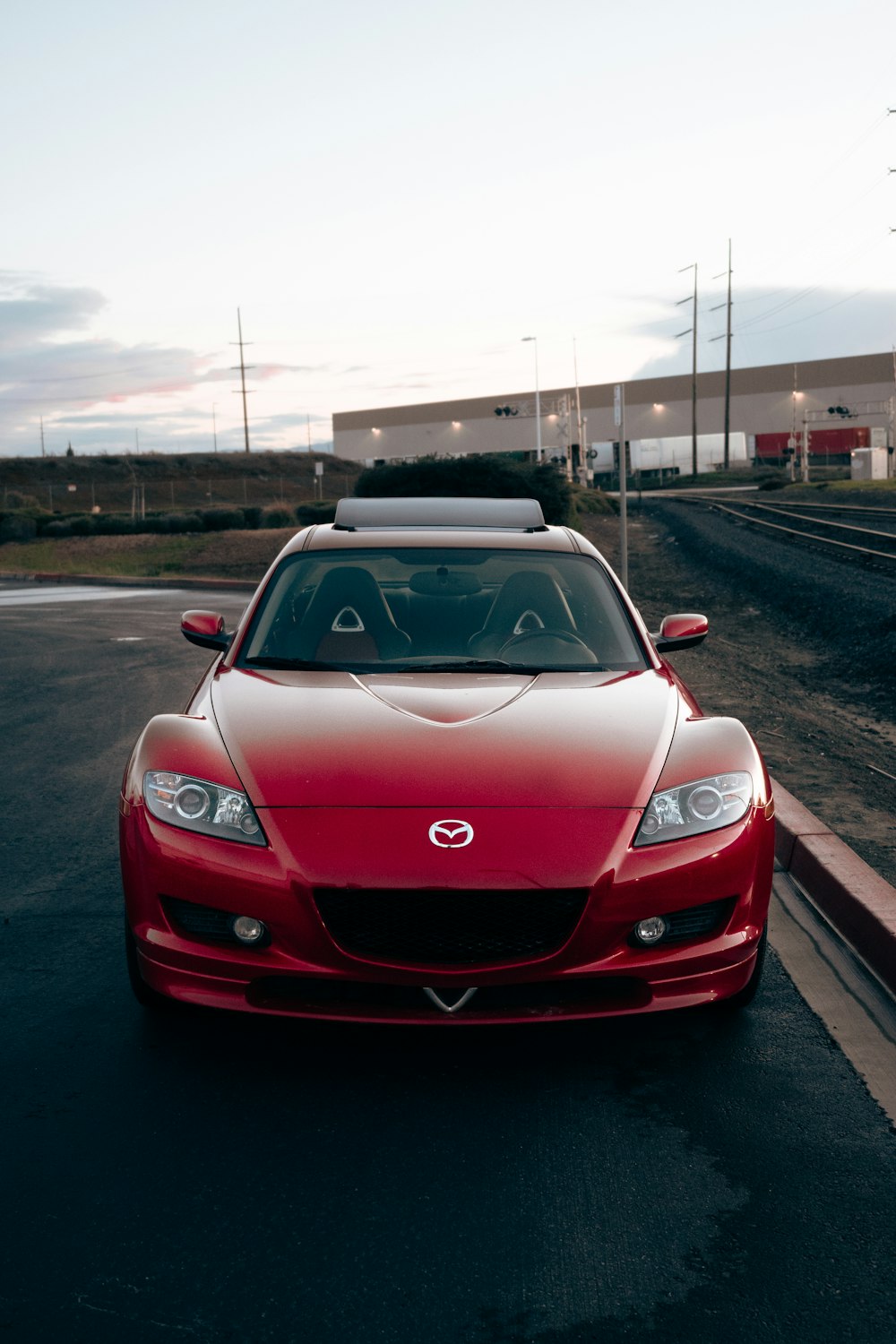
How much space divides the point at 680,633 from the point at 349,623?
4.31 ft

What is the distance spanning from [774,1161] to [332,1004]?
1.15 metres

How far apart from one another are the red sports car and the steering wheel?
0.58 meters

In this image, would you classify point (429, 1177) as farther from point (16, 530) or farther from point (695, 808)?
point (16, 530)

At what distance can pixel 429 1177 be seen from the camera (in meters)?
3.02

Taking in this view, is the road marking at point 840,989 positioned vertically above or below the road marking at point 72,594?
above

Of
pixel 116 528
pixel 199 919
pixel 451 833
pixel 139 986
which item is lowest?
pixel 116 528

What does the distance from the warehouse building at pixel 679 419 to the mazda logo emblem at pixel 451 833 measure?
81676 millimetres

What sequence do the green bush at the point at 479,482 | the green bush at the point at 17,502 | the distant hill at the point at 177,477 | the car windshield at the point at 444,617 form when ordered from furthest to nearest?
the distant hill at the point at 177,477
the green bush at the point at 17,502
the green bush at the point at 479,482
the car windshield at the point at 444,617

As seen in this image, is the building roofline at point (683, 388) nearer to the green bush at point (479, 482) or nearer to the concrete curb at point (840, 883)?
the green bush at point (479, 482)

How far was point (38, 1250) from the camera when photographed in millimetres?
2695

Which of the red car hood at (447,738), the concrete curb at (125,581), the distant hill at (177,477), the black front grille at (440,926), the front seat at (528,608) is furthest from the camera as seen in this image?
the distant hill at (177,477)

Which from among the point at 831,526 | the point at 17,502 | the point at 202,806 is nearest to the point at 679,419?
the point at 17,502

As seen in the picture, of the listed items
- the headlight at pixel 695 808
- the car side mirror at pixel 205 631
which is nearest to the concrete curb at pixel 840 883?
the headlight at pixel 695 808

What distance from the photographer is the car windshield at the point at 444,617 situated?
4922 millimetres
